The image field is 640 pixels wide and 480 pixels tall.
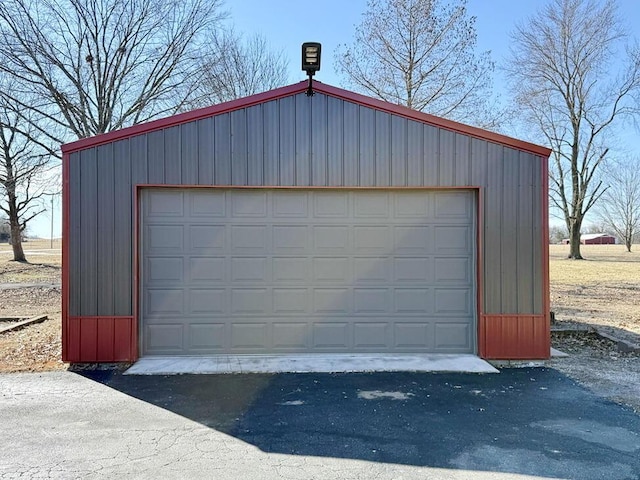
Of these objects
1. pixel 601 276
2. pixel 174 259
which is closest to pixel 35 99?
pixel 174 259

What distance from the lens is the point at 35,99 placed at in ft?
46.6

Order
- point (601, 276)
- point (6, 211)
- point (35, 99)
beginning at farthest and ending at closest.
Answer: point (6, 211) < point (601, 276) < point (35, 99)

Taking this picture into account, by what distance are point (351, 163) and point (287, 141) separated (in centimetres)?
89

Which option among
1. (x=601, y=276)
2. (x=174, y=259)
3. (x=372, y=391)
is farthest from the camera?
(x=601, y=276)

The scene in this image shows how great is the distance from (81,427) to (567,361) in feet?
19.2

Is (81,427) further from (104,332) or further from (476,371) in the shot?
(476,371)

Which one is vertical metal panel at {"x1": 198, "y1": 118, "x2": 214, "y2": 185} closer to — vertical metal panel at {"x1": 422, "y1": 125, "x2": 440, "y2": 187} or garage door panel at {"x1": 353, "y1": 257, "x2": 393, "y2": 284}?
garage door panel at {"x1": 353, "y1": 257, "x2": 393, "y2": 284}

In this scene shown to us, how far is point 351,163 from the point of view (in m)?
6.56

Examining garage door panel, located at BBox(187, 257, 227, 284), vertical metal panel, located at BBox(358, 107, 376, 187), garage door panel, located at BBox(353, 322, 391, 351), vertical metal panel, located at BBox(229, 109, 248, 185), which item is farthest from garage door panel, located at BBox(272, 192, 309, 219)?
garage door panel, located at BBox(353, 322, 391, 351)

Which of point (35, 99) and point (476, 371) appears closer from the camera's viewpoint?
point (476, 371)

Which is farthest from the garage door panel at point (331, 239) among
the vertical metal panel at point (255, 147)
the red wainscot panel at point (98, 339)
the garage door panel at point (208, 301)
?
the red wainscot panel at point (98, 339)

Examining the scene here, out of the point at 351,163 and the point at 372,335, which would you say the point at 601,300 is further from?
the point at 351,163

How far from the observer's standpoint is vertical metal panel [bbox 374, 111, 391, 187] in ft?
21.6

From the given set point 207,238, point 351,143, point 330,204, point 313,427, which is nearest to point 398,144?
point 351,143
